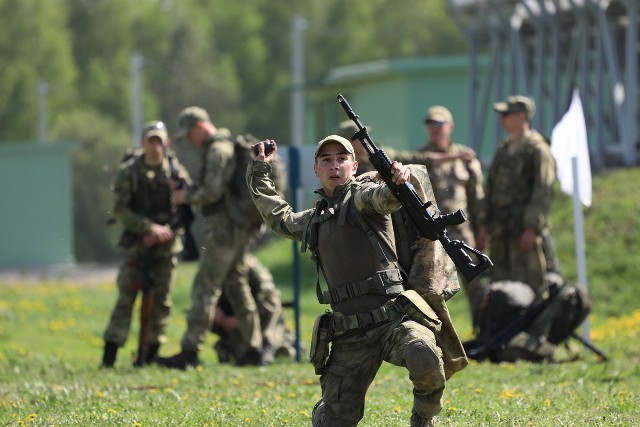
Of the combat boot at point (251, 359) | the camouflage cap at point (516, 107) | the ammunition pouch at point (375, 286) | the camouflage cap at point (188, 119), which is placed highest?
the camouflage cap at point (516, 107)

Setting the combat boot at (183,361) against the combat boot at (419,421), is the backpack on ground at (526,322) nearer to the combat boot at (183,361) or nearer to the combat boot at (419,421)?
the combat boot at (183,361)

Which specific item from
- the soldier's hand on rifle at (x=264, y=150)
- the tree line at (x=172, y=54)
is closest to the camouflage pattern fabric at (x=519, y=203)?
the soldier's hand on rifle at (x=264, y=150)

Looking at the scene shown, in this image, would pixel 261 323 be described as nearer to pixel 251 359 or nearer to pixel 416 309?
pixel 251 359

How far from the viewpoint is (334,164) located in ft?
28.2

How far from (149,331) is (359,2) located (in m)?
92.0

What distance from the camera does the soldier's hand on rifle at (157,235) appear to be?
549 inches

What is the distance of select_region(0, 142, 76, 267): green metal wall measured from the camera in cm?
4284

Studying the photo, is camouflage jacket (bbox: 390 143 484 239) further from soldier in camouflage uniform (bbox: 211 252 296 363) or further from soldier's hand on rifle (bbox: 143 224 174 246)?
soldier's hand on rifle (bbox: 143 224 174 246)

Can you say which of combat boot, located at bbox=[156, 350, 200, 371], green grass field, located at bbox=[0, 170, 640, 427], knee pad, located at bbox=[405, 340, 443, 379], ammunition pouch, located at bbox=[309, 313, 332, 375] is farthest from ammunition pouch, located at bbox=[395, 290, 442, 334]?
combat boot, located at bbox=[156, 350, 200, 371]

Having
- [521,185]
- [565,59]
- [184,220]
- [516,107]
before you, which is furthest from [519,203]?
[565,59]

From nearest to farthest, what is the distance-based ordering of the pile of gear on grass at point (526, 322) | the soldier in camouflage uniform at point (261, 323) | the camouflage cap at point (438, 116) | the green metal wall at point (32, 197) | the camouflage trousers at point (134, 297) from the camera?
the pile of gear on grass at point (526, 322)
the camouflage trousers at point (134, 297)
the camouflage cap at point (438, 116)
the soldier in camouflage uniform at point (261, 323)
the green metal wall at point (32, 197)

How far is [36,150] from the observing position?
42625 millimetres

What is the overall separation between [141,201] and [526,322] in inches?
146

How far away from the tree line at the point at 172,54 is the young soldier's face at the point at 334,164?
6985 cm
